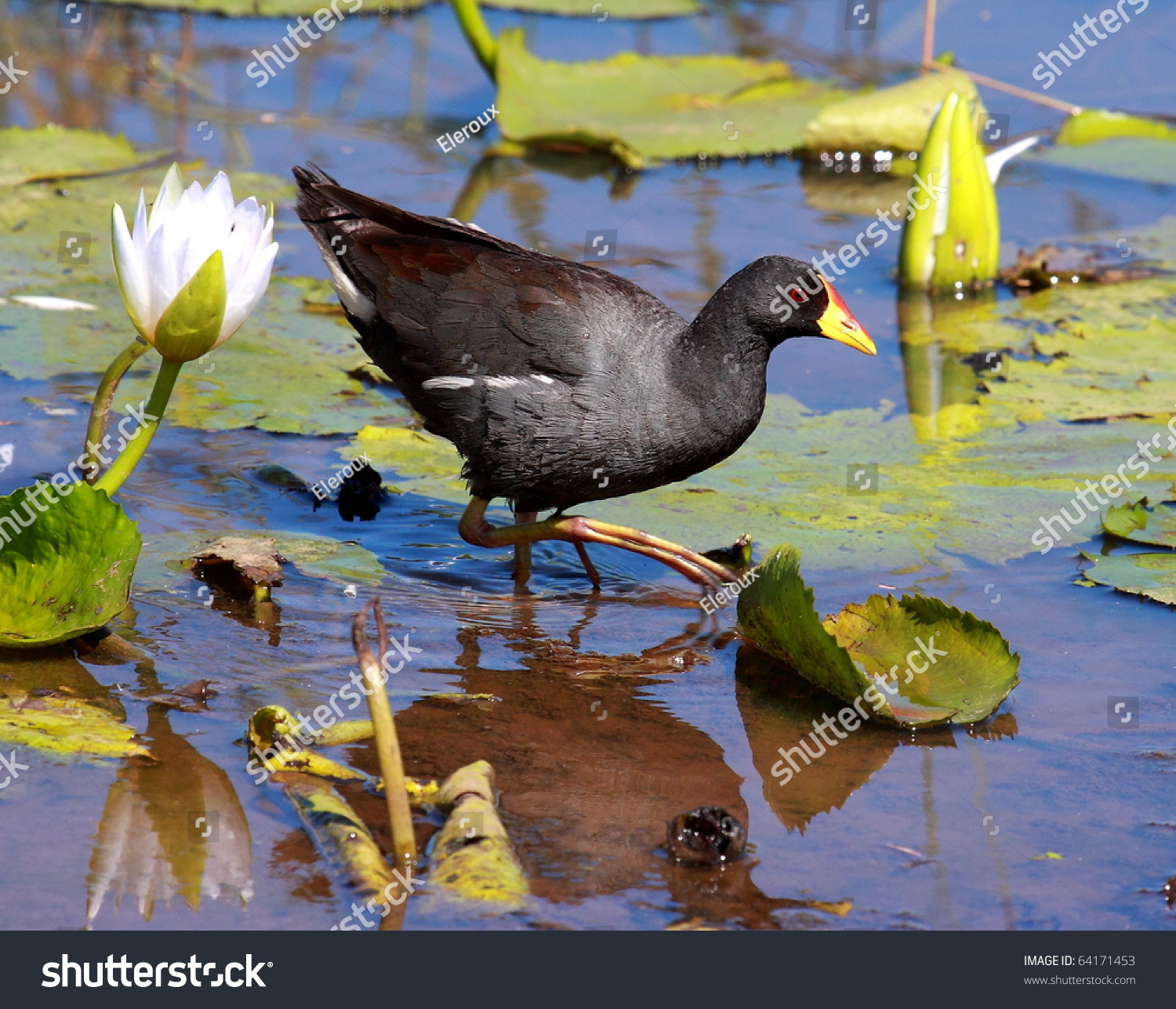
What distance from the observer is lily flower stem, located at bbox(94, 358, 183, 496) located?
118 inches

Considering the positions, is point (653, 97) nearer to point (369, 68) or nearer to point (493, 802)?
point (369, 68)

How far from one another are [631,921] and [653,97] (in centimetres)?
631

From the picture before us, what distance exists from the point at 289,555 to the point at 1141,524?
2455 mm

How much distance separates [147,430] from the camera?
3045 mm

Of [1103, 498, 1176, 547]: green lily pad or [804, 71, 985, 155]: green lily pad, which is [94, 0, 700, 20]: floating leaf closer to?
[804, 71, 985, 155]: green lily pad

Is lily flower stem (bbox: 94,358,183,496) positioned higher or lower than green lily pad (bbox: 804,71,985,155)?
lower

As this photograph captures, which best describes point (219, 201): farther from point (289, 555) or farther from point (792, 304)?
point (792, 304)

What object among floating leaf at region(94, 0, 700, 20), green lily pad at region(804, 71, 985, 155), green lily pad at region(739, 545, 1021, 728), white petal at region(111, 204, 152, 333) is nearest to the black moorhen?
green lily pad at region(739, 545, 1021, 728)

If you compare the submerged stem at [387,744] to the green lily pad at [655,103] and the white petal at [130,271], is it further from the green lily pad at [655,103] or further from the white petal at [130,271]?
the green lily pad at [655,103]

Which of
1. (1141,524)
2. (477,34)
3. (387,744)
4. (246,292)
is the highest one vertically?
(477,34)

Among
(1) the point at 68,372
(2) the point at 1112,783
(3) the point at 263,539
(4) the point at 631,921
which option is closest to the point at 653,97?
(1) the point at 68,372

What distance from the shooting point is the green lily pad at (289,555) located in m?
3.74

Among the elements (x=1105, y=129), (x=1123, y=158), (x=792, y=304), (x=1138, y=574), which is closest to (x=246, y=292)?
(x=792, y=304)

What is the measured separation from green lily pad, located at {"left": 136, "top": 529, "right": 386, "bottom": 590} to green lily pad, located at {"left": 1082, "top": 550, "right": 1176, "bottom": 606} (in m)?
1.99
